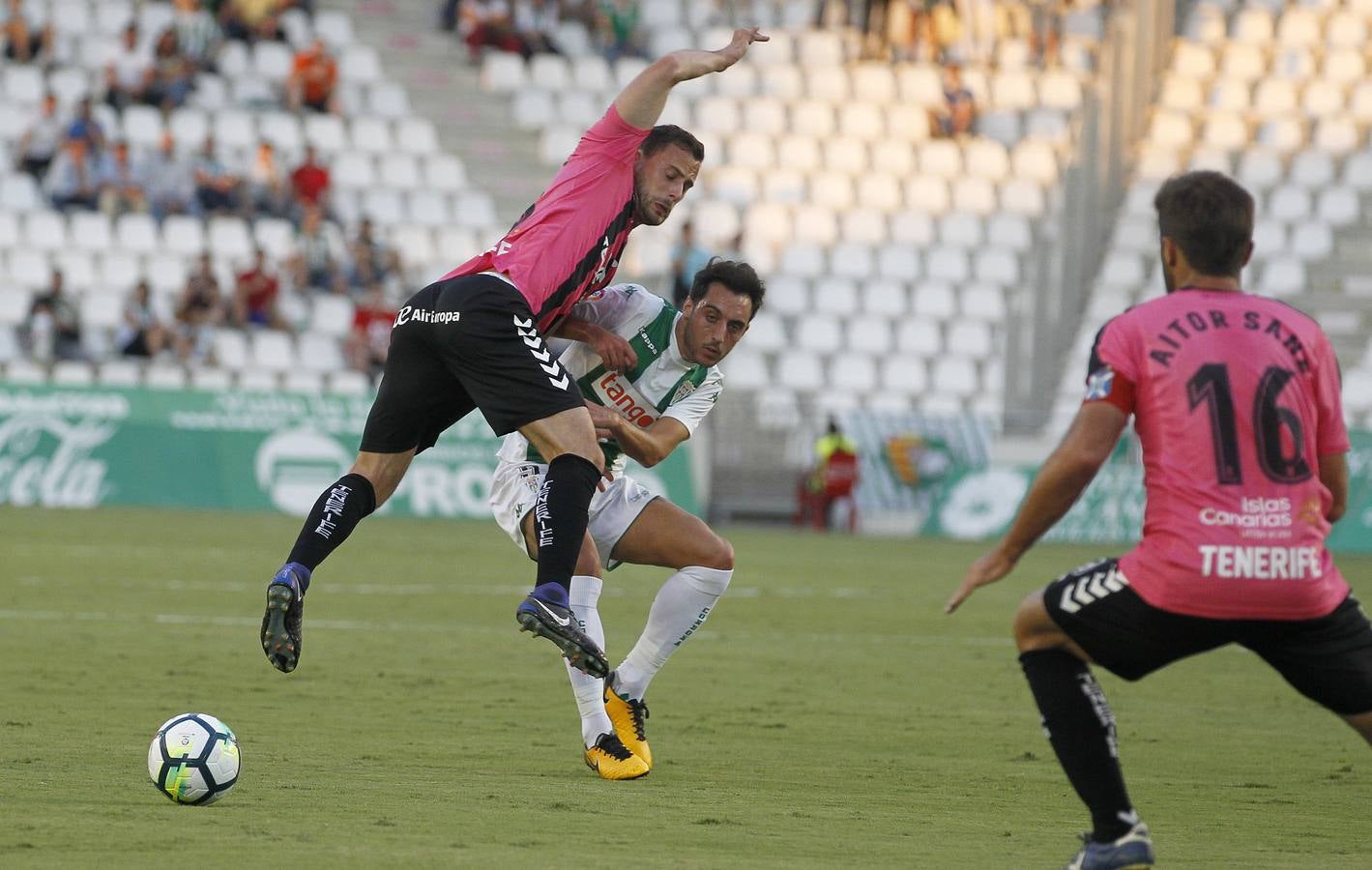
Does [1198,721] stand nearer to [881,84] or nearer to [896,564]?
[896,564]

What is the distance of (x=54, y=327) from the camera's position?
22047mm

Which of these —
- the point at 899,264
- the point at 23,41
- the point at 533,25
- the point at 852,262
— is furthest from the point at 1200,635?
the point at 533,25

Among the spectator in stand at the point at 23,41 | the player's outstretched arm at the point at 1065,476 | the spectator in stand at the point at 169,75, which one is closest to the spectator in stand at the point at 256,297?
the spectator in stand at the point at 169,75

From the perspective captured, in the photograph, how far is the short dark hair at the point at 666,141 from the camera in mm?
7012

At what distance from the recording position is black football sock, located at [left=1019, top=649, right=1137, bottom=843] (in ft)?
16.1

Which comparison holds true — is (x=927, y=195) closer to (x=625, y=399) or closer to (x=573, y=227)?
(x=625, y=399)

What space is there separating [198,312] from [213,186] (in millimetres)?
2245

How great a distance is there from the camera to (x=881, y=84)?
95.5 feet

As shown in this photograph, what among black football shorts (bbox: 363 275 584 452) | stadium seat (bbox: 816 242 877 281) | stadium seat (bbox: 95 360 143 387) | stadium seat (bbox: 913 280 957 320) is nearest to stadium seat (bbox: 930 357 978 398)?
stadium seat (bbox: 913 280 957 320)

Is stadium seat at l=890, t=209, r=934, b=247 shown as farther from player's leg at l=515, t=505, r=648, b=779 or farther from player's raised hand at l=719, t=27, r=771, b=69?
player's raised hand at l=719, t=27, r=771, b=69

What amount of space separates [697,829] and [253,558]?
1075 centimetres

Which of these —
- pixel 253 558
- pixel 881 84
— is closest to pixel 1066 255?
pixel 881 84

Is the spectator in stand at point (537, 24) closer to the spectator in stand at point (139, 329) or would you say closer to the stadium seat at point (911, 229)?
the stadium seat at point (911, 229)

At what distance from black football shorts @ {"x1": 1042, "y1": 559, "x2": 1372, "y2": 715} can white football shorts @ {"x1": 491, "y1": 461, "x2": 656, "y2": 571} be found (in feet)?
9.03
